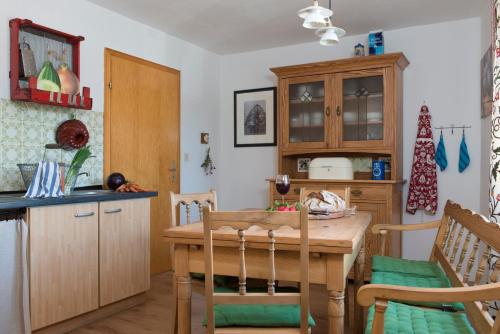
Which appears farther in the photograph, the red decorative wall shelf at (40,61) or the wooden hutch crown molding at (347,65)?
the wooden hutch crown molding at (347,65)

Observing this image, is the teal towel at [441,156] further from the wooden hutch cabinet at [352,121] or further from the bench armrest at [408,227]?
the bench armrest at [408,227]

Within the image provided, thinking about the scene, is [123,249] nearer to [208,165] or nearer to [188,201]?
[188,201]

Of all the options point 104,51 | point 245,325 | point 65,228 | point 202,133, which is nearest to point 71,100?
point 104,51

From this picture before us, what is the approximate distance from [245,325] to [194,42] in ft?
11.7

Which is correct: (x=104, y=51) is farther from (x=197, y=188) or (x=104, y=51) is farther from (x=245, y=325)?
(x=245, y=325)

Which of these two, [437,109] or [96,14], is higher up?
[96,14]

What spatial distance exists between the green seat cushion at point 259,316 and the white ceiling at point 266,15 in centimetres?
257

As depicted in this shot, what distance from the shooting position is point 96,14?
11.0ft

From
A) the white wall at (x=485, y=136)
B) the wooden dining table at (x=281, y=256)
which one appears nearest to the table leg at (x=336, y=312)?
the wooden dining table at (x=281, y=256)

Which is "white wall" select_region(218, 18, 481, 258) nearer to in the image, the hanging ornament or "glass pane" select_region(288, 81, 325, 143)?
"glass pane" select_region(288, 81, 325, 143)

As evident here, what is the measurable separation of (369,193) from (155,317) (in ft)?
6.80

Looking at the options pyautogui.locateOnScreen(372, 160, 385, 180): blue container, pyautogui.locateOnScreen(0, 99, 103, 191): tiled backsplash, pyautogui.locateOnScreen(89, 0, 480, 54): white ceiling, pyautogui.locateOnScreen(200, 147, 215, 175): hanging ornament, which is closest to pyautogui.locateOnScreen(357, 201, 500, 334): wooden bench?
pyautogui.locateOnScreen(372, 160, 385, 180): blue container

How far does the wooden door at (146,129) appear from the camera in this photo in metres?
3.52

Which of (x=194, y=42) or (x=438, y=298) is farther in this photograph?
(x=194, y=42)
